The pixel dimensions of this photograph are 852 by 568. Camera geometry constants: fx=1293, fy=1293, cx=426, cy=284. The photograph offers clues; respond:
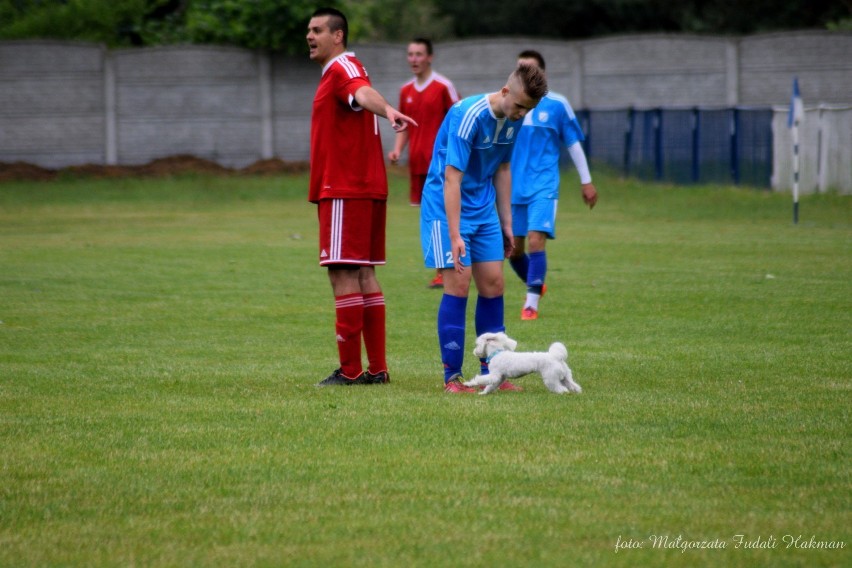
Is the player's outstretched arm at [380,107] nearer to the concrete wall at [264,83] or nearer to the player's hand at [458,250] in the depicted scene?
the player's hand at [458,250]

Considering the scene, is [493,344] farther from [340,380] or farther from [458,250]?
[340,380]

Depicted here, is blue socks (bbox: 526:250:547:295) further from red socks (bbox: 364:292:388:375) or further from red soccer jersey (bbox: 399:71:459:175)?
red socks (bbox: 364:292:388:375)

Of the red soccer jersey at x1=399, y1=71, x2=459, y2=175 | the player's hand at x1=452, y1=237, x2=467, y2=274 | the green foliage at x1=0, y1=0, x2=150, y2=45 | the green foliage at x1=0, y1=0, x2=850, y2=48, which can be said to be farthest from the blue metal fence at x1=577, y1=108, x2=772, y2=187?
the player's hand at x1=452, y1=237, x2=467, y2=274

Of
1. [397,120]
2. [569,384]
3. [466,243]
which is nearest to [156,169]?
[466,243]

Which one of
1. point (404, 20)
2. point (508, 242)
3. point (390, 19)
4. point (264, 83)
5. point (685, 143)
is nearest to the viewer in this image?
point (508, 242)

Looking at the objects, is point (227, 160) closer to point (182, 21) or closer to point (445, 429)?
point (182, 21)

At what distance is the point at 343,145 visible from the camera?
7.54 m

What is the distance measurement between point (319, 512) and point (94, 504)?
34.9 inches

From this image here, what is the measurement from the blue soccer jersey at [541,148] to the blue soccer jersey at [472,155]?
A: 13.3ft

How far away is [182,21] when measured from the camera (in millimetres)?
40844

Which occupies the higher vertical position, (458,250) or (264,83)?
(264,83)

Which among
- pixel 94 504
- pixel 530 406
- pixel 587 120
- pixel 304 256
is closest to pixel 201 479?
pixel 94 504

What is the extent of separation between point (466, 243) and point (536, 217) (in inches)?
164

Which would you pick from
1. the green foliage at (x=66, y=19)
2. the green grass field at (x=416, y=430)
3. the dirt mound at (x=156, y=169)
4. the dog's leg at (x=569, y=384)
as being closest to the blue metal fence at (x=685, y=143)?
the dirt mound at (x=156, y=169)
